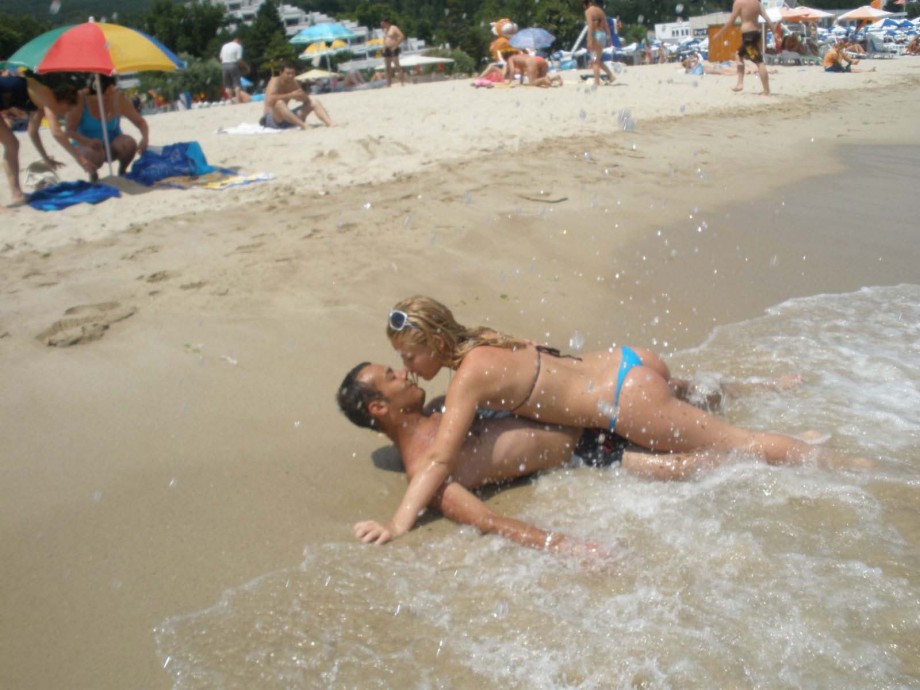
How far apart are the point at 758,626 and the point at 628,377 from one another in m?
1.09

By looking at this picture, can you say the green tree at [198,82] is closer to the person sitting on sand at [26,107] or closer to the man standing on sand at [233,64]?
the man standing on sand at [233,64]

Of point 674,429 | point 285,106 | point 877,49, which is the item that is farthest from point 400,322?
point 877,49

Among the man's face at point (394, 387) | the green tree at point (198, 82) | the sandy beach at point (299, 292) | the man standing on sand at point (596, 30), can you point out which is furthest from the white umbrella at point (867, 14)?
the man's face at point (394, 387)

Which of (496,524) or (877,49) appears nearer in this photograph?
(496,524)

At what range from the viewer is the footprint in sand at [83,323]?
415 cm

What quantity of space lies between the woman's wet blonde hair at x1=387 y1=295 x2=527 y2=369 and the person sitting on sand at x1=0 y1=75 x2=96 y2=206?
524 cm

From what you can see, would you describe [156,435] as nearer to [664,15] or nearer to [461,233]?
[461,233]

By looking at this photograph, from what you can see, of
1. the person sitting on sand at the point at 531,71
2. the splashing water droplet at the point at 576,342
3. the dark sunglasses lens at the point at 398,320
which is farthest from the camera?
the person sitting on sand at the point at 531,71

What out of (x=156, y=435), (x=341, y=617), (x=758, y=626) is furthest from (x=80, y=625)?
(x=758, y=626)

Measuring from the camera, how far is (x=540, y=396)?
315 cm

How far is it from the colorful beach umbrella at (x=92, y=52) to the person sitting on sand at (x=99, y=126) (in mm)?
365

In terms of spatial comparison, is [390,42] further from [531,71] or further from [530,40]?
[530,40]

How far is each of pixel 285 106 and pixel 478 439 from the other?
328 inches

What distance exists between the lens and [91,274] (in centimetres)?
509
